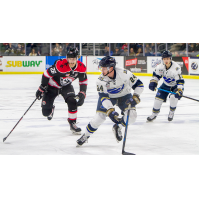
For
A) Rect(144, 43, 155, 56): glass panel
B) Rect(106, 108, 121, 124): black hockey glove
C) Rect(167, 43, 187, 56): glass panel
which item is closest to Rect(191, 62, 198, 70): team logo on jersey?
Rect(167, 43, 187, 56): glass panel

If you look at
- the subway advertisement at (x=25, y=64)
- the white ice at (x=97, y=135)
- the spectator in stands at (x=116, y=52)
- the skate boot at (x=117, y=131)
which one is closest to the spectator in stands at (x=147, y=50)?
the spectator in stands at (x=116, y=52)

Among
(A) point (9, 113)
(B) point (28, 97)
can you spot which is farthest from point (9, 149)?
(B) point (28, 97)

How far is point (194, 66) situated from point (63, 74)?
966 centimetres

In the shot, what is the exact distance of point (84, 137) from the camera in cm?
374

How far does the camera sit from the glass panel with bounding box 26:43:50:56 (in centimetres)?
1645

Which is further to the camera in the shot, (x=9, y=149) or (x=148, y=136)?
(x=148, y=136)

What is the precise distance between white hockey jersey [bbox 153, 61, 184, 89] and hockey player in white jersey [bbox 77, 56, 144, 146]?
5.25 feet

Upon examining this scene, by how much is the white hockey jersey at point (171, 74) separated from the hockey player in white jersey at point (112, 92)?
160 cm

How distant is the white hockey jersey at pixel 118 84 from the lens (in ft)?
11.7

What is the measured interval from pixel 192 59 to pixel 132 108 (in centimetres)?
1003

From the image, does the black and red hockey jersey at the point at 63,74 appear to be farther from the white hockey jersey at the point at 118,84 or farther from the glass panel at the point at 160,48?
the glass panel at the point at 160,48
